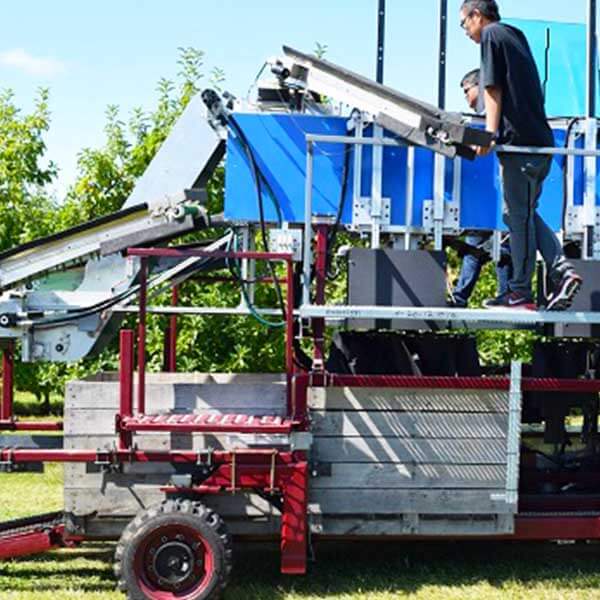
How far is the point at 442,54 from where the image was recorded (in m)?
6.50

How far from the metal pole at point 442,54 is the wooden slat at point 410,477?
2.48 meters

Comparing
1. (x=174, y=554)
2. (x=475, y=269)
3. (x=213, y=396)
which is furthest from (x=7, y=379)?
(x=475, y=269)

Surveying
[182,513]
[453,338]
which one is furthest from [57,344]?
[453,338]

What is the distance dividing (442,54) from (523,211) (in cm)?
134

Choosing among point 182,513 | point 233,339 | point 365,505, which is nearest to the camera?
point 182,513

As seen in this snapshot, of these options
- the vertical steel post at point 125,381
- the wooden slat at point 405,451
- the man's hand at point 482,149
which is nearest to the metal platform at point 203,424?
the vertical steel post at point 125,381

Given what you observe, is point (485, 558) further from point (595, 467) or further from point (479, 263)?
point (479, 263)

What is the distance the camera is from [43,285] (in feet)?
21.6

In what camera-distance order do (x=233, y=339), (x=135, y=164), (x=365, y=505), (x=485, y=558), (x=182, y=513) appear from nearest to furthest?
(x=182, y=513)
(x=365, y=505)
(x=485, y=558)
(x=233, y=339)
(x=135, y=164)

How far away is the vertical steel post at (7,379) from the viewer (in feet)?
21.5

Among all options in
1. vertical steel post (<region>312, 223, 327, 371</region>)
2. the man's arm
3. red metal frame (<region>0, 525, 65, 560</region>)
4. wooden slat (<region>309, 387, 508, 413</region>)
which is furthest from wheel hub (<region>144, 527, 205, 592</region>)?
the man's arm

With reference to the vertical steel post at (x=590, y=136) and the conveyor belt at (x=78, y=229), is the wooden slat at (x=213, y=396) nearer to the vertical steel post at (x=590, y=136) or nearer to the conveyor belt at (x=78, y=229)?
the conveyor belt at (x=78, y=229)

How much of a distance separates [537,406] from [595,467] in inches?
27.4

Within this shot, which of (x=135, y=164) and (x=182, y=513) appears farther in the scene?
(x=135, y=164)
